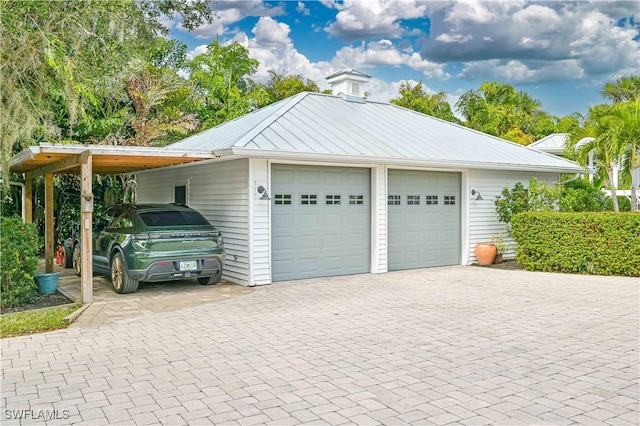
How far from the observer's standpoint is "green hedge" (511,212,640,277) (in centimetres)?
1082

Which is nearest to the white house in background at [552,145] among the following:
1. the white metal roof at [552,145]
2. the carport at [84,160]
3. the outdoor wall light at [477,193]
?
the white metal roof at [552,145]

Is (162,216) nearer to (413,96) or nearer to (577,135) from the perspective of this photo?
(577,135)

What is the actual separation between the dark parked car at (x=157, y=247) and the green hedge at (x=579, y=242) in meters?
7.22

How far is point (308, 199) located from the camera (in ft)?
35.2

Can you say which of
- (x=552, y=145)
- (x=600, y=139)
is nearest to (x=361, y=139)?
(x=600, y=139)

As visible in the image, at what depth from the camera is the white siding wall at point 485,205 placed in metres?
13.1

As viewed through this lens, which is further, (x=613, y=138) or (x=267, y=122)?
(x=613, y=138)

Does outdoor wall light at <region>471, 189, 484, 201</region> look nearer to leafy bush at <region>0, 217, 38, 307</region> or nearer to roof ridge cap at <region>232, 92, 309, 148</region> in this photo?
roof ridge cap at <region>232, 92, 309, 148</region>

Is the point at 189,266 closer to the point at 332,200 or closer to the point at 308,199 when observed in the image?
the point at 308,199

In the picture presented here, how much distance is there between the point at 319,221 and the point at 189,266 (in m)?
3.01

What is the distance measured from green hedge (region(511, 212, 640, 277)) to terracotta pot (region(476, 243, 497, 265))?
2.23 feet

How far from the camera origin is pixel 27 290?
806cm

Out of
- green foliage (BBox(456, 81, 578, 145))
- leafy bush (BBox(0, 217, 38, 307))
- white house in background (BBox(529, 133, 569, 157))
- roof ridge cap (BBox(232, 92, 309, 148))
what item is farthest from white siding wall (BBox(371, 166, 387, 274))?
green foliage (BBox(456, 81, 578, 145))

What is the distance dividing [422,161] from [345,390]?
25.2 ft
